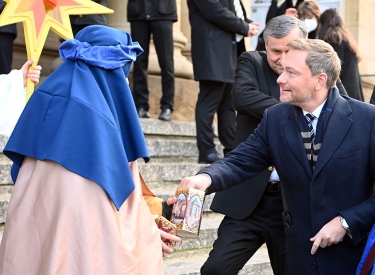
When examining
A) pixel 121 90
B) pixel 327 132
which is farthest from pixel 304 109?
pixel 121 90

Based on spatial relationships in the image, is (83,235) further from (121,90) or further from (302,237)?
(302,237)

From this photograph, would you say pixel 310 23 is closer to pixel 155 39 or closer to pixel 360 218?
pixel 155 39

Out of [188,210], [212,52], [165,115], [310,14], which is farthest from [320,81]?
[165,115]

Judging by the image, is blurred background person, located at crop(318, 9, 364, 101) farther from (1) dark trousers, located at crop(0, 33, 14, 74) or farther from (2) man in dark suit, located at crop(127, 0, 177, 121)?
(1) dark trousers, located at crop(0, 33, 14, 74)

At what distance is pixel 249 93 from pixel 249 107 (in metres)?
0.10

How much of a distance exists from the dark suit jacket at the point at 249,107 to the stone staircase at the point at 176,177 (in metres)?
1.04

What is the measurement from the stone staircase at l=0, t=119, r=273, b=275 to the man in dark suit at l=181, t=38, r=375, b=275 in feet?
5.86

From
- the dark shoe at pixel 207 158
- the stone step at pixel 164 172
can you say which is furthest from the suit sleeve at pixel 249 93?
the dark shoe at pixel 207 158

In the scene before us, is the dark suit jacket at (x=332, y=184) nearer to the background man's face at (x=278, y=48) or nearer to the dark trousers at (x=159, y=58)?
the background man's face at (x=278, y=48)

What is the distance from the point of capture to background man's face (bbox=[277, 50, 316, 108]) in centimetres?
422

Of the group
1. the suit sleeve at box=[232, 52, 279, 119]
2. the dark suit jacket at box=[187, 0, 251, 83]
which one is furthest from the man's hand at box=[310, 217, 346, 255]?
the dark suit jacket at box=[187, 0, 251, 83]

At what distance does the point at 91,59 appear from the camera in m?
3.71

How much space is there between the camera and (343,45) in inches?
314

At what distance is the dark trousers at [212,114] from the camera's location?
761 cm
